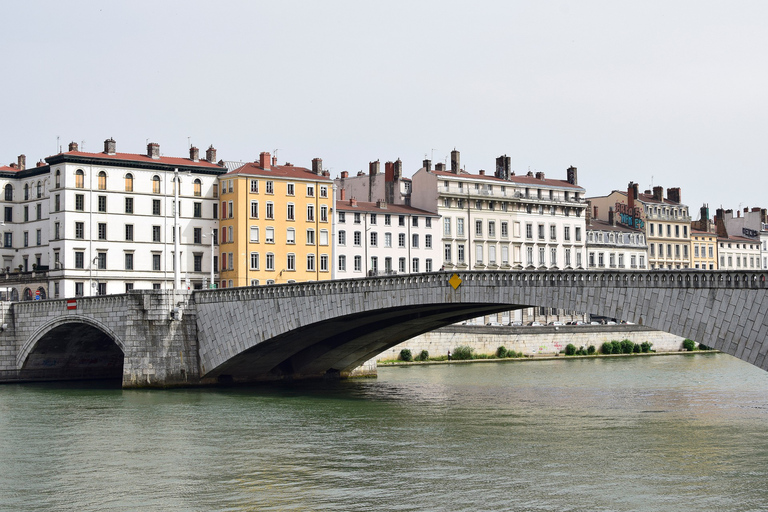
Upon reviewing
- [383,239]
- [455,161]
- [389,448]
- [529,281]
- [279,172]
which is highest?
[455,161]

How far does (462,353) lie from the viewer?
270ft

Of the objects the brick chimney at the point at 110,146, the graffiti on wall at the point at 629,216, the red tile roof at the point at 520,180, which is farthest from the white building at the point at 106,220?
the graffiti on wall at the point at 629,216

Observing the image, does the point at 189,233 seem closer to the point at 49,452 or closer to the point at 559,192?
the point at 559,192

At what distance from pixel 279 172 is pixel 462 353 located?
2063cm

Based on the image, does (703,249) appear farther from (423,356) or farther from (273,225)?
(273,225)

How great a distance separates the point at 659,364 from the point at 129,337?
1556 inches

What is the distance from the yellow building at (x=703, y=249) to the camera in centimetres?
12488

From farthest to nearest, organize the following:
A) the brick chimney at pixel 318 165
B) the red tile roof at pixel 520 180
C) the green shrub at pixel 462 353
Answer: the red tile roof at pixel 520 180
the brick chimney at pixel 318 165
the green shrub at pixel 462 353

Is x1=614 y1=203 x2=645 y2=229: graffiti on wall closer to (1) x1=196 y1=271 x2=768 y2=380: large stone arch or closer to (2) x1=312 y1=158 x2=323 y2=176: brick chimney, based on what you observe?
(2) x1=312 y1=158 x2=323 y2=176: brick chimney

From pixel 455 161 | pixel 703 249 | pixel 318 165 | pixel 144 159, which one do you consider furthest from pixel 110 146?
pixel 703 249

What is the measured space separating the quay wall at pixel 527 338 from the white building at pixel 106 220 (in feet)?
55.5

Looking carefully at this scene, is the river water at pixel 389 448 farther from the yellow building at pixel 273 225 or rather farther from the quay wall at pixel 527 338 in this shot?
the yellow building at pixel 273 225

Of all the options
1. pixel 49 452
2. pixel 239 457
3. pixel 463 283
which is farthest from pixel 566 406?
pixel 49 452

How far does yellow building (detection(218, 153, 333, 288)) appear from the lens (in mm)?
86125
